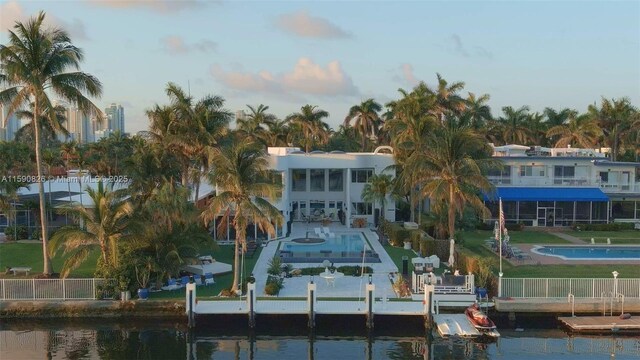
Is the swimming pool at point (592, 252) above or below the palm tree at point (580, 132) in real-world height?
below

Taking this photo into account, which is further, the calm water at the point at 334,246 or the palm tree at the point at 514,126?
the palm tree at the point at 514,126

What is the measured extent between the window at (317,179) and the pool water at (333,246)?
9340 mm

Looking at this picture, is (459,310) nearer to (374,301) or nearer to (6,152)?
(374,301)

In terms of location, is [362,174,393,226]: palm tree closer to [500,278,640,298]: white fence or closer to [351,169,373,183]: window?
[351,169,373,183]: window

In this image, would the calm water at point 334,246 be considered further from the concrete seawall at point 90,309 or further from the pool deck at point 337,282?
the concrete seawall at point 90,309

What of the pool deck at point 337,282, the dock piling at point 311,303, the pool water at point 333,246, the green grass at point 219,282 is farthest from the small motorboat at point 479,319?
the pool water at point 333,246

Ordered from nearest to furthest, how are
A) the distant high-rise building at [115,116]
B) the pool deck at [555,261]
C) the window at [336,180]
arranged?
1. the pool deck at [555,261]
2. the window at [336,180]
3. the distant high-rise building at [115,116]

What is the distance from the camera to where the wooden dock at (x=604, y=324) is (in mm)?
21453

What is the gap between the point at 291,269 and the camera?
28.2 m

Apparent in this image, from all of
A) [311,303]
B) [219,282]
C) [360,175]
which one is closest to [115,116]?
[360,175]

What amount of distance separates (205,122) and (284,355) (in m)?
17.3

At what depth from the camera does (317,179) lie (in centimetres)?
4831

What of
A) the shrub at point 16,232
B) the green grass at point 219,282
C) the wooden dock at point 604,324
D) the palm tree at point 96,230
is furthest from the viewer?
the shrub at point 16,232

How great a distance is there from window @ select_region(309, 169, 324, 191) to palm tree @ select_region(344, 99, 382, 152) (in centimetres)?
1630
